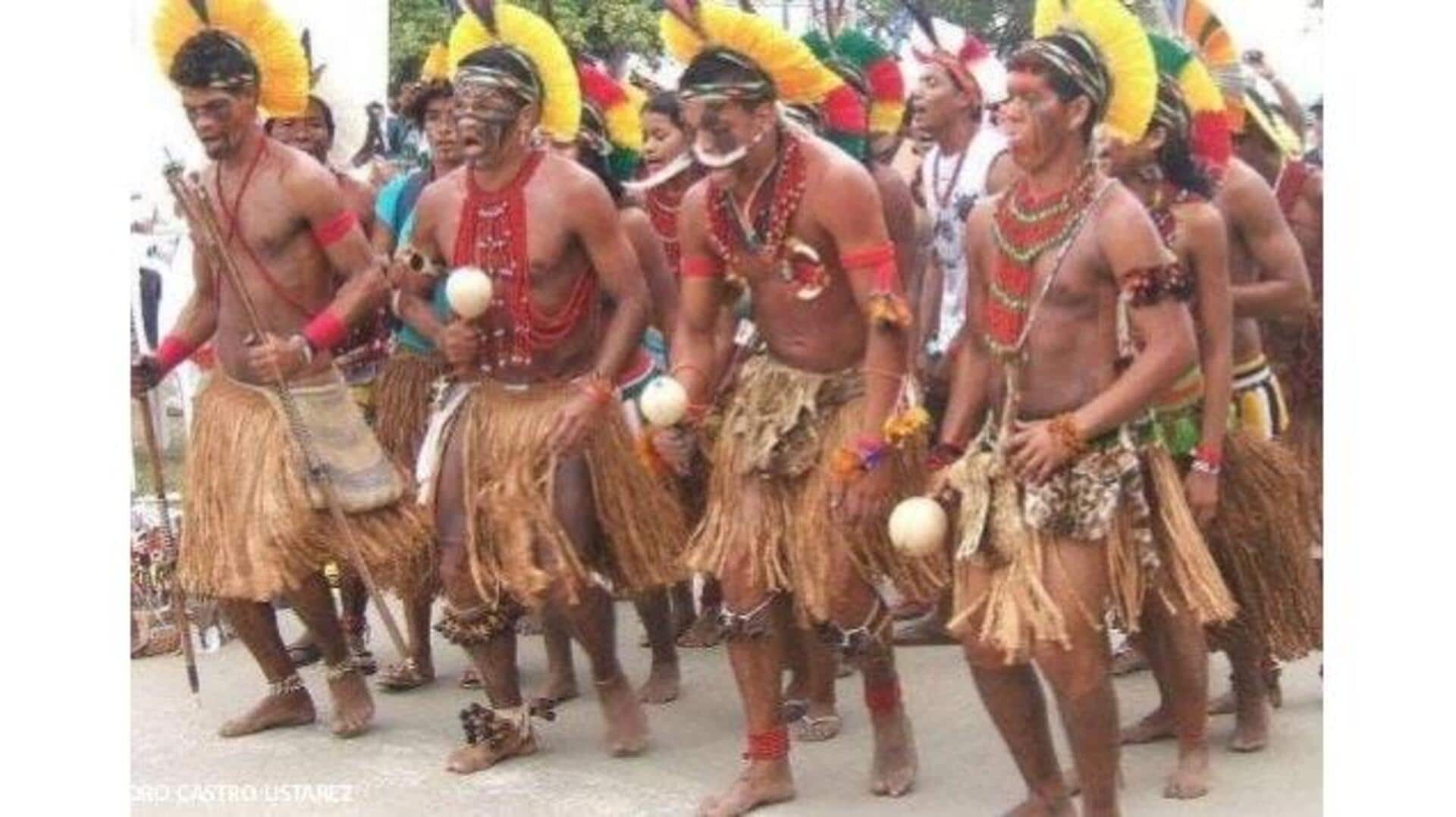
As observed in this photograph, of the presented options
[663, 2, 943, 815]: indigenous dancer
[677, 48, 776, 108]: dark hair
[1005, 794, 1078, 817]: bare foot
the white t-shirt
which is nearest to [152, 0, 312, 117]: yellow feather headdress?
[663, 2, 943, 815]: indigenous dancer

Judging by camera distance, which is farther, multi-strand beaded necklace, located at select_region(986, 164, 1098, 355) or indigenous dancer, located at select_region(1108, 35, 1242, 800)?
indigenous dancer, located at select_region(1108, 35, 1242, 800)

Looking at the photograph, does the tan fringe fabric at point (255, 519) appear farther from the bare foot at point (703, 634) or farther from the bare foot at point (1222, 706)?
the bare foot at point (1222, 706)

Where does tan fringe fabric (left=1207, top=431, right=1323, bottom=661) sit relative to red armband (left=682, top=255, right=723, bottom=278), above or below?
below

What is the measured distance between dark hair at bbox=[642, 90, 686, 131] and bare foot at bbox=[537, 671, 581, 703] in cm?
161

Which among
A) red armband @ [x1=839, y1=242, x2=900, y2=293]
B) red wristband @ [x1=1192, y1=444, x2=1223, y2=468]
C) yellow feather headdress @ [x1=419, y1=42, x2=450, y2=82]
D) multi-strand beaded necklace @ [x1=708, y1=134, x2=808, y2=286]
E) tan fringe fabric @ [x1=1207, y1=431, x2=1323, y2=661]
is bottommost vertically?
tan fringe fabric @ [x1=1207, y1=431, x2=1323, y2=661]

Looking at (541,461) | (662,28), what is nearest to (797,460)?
(541,461)

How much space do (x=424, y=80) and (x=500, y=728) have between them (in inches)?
77.8

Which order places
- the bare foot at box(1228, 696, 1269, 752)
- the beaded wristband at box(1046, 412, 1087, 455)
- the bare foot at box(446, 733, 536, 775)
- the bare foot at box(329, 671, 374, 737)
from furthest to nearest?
1. the bare foot at box(329, 671, 374, 737)
2. the bare foot at box(446, 733, 536, 775)
3. the bare foot at box(1228, 696, 1269, 752)
4. the beaded wristband at box(1046, 412, 1087, 455)

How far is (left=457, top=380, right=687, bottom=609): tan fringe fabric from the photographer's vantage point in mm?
5004

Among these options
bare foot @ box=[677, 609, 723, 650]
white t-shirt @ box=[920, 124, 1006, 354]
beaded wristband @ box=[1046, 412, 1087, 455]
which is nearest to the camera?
beaded wristband @ box=[1046, 412, 1087, 455]

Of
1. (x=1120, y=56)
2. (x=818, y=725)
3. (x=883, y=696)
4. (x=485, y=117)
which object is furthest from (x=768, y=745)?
(x=1120, y=56)

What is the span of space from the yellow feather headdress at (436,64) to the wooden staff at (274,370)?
931 mm

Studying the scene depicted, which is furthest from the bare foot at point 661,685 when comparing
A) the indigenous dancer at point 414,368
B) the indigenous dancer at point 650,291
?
the indigenous dancer at point 414,368

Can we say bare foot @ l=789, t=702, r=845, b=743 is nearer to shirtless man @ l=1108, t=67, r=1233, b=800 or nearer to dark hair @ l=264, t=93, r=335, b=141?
shirtless man @ l=1108, t=67, r=1233, b=800
